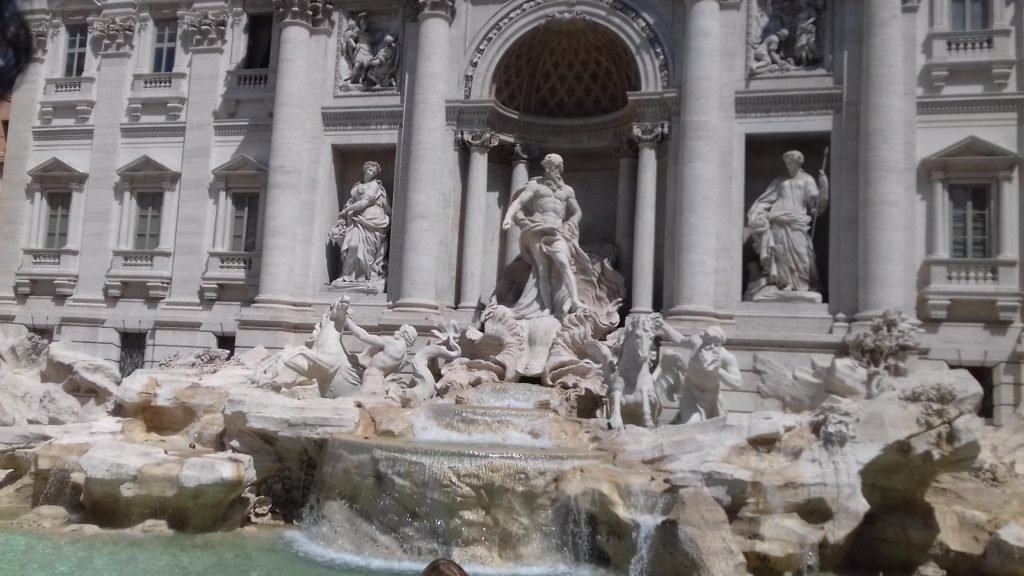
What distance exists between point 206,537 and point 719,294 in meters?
10.2

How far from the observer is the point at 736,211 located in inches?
685

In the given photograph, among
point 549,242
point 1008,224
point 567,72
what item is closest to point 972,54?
point 1008,224

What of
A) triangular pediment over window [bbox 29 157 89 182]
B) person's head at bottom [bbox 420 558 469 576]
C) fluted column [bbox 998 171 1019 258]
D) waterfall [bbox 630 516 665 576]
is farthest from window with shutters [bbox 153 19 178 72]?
person's head at bottom [bbox 420 558 469 576]

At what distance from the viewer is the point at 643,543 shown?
1061cm

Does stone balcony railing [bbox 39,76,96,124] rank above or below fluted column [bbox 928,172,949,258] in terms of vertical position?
above

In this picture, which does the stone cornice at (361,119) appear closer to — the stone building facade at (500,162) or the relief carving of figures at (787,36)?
the stone building facade at (500,162)

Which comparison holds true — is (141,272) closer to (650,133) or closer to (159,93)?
(159,93)

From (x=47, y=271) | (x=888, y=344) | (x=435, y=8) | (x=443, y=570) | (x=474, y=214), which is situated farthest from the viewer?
(x=47, y=271)

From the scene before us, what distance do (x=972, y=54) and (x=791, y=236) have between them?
482 centimetres

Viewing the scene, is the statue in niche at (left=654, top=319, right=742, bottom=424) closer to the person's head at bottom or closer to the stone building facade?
the stone building facade

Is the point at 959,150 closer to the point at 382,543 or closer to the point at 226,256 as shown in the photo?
the point at 382,543

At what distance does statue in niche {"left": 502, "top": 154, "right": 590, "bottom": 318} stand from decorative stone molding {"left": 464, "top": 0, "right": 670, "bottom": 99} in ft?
9.04

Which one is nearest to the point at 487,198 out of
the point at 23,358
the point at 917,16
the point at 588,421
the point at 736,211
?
the point at 736,211

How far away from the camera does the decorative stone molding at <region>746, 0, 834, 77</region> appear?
17.6 metres
